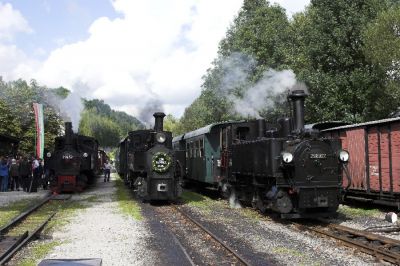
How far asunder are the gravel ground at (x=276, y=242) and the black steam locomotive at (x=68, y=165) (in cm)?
1065

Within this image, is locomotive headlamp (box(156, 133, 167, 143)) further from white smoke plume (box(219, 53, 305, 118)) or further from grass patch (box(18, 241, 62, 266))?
white smoke plume (box(219, 53, 305, 118))

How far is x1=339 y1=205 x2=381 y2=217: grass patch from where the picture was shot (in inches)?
514

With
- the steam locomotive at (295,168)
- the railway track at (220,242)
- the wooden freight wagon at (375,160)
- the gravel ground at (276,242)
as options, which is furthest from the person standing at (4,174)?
the wooden freight wagon at (375,160)

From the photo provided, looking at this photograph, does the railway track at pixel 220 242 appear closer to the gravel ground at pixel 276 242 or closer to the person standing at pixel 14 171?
the gravel ground at pixel 276 242

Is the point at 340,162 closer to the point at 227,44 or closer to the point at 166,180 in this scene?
the point at 166,180

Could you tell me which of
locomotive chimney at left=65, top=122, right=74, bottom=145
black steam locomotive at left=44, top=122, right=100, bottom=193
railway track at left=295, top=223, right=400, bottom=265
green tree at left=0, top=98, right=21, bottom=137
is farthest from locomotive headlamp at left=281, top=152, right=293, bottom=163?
green tree at left=0, top=98, right=21, bottom=137

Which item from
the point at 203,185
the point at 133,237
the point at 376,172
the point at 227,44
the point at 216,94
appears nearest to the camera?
the point at 133,237

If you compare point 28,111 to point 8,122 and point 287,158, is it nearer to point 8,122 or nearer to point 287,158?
point 8,122

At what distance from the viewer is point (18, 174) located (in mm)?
23016

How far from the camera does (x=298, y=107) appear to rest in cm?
1140

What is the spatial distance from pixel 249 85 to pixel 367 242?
1869cm

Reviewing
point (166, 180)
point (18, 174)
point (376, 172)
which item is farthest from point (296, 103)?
point (18, 174)

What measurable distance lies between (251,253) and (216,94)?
21699mm

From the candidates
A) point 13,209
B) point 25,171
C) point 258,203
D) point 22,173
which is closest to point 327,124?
point 258,203
